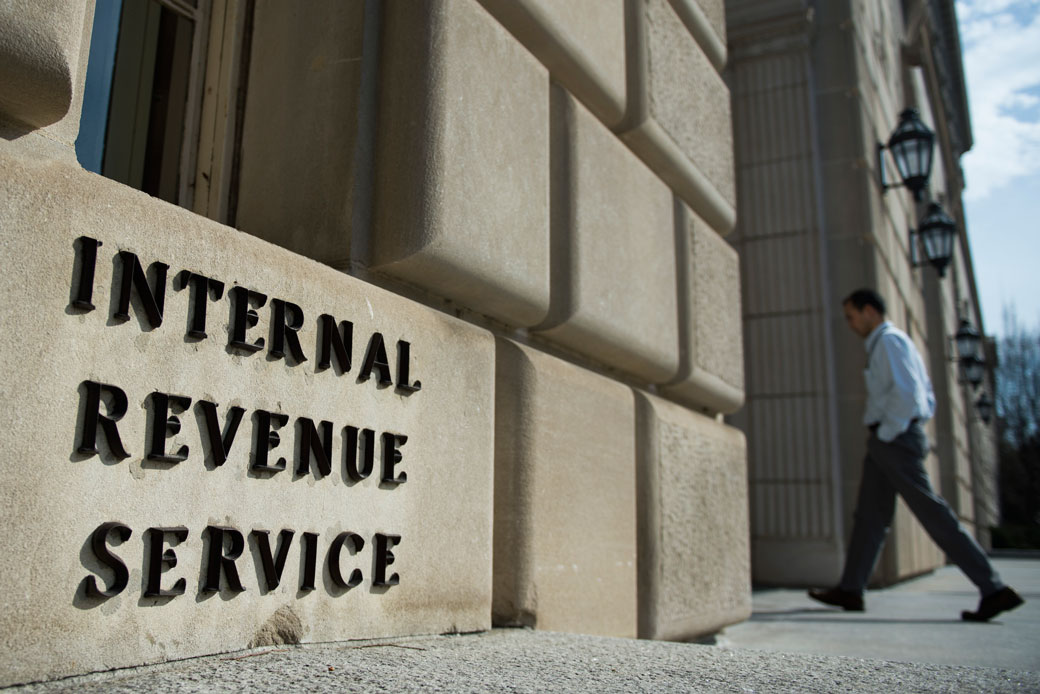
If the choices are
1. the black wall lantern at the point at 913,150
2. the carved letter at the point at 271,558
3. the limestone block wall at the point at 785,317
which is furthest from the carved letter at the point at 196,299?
the black wall lantern at the point at 913,150

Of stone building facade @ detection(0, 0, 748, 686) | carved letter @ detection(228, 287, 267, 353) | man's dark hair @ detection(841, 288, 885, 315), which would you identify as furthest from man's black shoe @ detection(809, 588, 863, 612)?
carved letter @ detection(228, 287, 267, 353)

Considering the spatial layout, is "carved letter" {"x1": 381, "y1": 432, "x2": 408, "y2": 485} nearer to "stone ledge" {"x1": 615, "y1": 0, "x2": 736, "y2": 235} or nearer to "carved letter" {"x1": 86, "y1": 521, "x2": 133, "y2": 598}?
"carved letter" {"x1": 86, "y1": 521, "x2": 133, "y2": 598}

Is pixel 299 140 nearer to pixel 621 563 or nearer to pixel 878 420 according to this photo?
pixel 621 563

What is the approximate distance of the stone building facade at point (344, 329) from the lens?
5.44ft

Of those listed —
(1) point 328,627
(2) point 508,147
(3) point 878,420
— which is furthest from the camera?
(3) point 878,420

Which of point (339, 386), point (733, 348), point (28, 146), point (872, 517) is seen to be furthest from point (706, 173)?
point (28, 146)

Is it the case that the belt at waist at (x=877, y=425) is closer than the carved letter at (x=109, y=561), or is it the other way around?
the carved letter at (x=109, y=561)

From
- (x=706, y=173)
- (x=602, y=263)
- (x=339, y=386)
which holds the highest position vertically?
(x=706, y=173)

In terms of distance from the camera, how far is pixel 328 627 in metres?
2.12

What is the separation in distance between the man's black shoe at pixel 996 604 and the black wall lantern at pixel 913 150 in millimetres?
4604

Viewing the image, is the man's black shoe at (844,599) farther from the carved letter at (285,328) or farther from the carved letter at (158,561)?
the carved letter at (158,561)

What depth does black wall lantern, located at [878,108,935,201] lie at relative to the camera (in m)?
8.66

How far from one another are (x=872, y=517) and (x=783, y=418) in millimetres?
2295

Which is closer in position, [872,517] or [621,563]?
[621,563]
